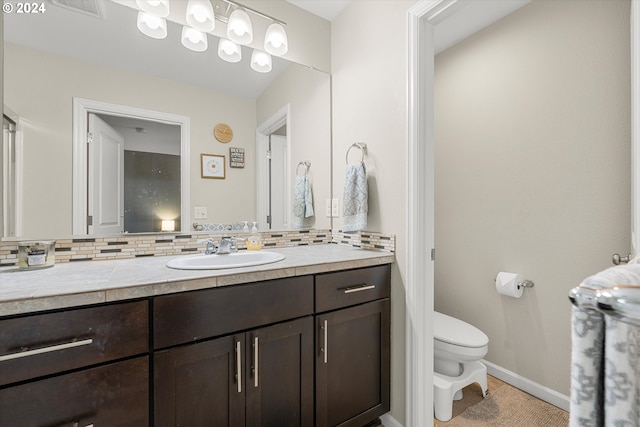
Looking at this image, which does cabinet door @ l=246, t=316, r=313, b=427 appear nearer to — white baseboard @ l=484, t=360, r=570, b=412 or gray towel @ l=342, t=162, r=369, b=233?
gray towel @ l=342, t=162, r=369, b=233

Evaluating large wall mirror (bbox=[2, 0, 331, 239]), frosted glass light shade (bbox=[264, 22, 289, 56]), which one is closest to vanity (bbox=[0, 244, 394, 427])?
large wall mirror (bbox=[2, 0, 331, 239])

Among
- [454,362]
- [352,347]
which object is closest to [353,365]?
[352,347]

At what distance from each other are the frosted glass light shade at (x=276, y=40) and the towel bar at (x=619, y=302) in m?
1.94

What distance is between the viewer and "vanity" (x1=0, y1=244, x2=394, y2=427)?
2.52 feet

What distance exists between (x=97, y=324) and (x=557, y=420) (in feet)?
7.29

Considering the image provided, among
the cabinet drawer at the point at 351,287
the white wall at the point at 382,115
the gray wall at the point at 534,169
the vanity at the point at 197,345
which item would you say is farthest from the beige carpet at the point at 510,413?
the cabinet drawer at the point at 351,287

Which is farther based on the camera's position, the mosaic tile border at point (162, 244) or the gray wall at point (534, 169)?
the gray wall at point (534, 169)

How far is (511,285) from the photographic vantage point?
1.81 meters

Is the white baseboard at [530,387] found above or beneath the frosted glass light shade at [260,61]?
beneath

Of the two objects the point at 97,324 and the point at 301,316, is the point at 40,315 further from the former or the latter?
the point at 301,316

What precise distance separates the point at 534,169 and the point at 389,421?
5.57ft

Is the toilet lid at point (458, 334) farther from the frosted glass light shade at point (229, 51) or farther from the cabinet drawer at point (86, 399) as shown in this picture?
the frosted glass light shade at point (229, 51)

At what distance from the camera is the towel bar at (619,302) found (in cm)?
28

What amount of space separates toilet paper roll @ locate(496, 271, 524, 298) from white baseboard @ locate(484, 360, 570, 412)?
1.76 feet
